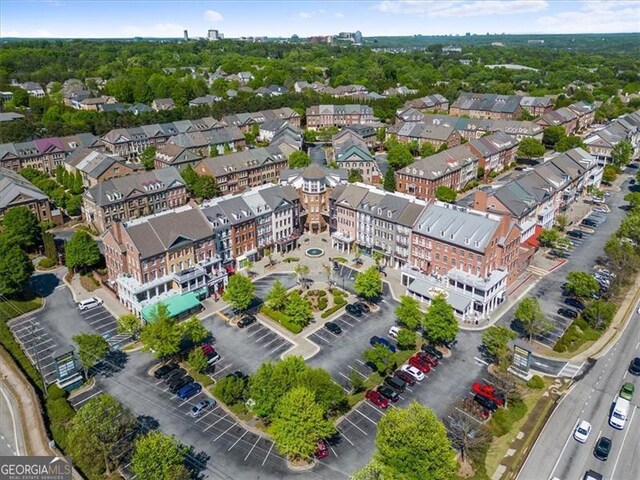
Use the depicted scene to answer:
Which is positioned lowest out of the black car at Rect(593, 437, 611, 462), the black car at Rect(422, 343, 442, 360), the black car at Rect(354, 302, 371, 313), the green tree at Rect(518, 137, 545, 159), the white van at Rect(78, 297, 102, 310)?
the black car at Rect(593, 437, 611, 462)

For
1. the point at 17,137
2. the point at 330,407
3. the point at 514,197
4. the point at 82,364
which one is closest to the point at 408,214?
the point at 514,197

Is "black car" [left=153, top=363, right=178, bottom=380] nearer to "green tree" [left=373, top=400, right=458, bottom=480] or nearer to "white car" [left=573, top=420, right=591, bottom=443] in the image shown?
"green tree" [left=373, top=400, right=458, bottom=480]

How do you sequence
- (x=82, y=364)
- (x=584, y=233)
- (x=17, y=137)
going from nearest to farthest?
(x=82, y=364)
(x=584, y=233)
(x=17, y=137)

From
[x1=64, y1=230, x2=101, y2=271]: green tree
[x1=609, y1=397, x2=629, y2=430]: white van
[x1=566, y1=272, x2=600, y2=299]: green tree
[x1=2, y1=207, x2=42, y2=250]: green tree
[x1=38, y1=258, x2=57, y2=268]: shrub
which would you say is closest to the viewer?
[x1=609, y1=397, x2=629, y2=430]: white van

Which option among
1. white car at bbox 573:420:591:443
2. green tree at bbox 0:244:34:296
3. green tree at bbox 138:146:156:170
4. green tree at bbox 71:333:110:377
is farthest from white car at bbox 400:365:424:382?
green tree at bbox 138:146:156:170

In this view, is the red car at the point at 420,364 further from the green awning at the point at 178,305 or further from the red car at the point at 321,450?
the green awning at the point at 178,305

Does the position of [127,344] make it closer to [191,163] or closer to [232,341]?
[232,341]

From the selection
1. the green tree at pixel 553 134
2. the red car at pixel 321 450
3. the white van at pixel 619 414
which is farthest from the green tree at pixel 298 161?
the white van at pixel 619 414

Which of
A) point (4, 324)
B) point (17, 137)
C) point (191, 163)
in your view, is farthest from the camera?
point (17, 137)
